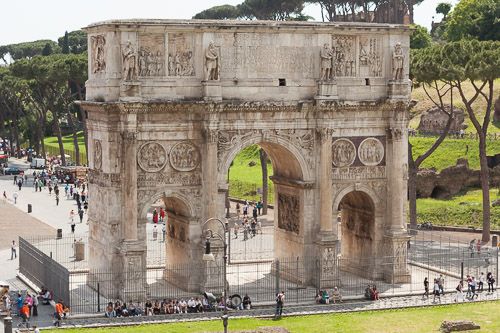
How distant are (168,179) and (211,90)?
14.8 ft

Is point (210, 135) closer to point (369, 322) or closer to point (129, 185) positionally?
point (129, 185)

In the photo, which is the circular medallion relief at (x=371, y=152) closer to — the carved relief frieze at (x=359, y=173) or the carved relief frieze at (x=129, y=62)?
the carved relief frieze at (x=359, y=173)

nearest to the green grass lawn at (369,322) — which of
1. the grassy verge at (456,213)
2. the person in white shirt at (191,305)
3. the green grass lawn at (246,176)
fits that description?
the person in white shirt at (191,305)

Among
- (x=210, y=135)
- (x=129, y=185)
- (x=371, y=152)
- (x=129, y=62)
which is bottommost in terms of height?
(x=129, y=185)

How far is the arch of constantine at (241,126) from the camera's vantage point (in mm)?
43781

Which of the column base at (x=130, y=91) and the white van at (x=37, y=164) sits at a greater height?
the column base at (x=130, y=91)

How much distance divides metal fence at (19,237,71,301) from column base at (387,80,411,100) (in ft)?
57.1

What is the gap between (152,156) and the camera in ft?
146

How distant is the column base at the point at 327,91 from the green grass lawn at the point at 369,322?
33.0 ft

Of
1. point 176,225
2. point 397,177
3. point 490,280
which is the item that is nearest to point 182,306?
point 176,225

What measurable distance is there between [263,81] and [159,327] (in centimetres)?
1256

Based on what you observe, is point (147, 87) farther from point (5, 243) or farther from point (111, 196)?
point (5, 243)

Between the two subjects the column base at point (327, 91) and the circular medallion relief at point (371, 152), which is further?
the circular medallion relief at point (371, 152)

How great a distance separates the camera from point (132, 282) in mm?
43688
